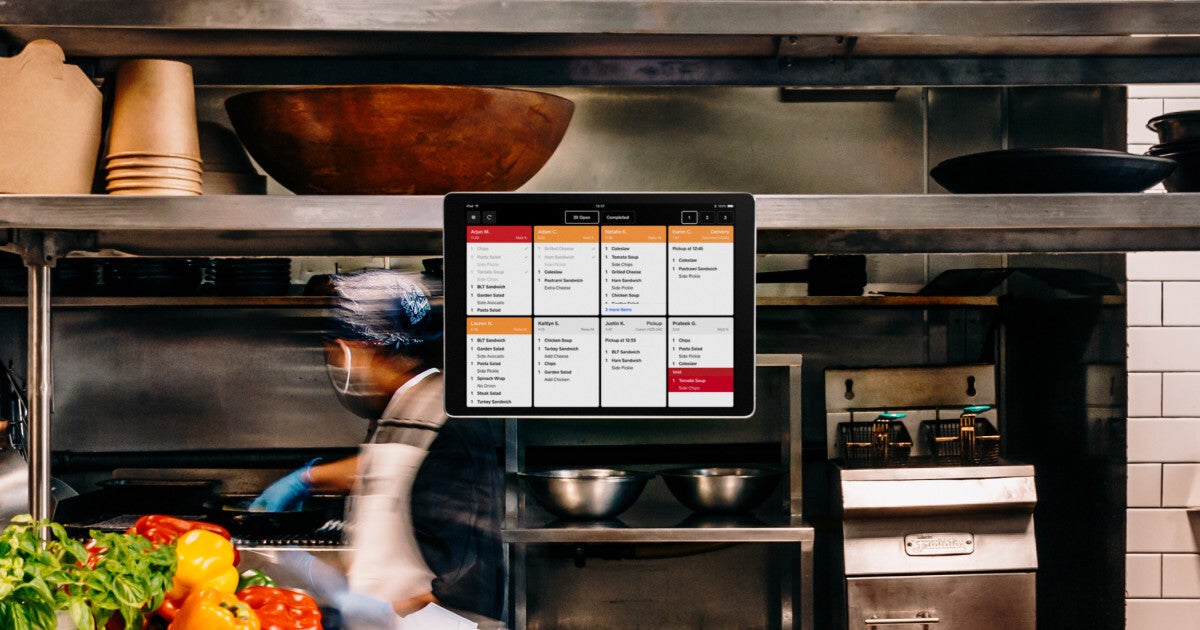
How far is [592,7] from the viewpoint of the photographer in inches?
58.9

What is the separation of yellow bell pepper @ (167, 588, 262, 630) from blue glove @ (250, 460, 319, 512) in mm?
1626

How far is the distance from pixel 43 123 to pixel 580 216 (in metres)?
0.86

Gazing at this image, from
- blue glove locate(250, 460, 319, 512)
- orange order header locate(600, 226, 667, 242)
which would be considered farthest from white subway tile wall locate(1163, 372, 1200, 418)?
blue glove locate(250, 460, 319, 512)

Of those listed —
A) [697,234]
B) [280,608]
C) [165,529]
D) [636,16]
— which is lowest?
[280,608]

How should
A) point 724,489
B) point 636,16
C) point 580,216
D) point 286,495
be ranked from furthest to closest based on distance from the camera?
point 286,495 → point 724,489 → point 580,216 → point 636,16

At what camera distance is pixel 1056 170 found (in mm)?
1551

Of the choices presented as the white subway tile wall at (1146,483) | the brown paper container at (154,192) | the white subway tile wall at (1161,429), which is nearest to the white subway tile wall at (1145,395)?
the white subway tile wall at (1161,429)

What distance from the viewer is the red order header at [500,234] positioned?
1.60m

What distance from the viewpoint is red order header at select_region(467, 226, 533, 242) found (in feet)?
5.25

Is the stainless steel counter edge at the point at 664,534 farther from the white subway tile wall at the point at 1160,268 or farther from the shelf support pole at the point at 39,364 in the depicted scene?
the white subway tile wall at the point at 1160,268

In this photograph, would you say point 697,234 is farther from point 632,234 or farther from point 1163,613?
point 1163,613

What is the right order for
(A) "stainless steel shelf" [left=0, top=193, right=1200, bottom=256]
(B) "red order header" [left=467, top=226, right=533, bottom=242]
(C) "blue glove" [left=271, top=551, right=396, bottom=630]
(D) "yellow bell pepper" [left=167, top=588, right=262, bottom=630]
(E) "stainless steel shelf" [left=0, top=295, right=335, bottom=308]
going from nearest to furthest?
(D) "yellow bell pepper" [left=167, top=588, right=262, bottom=630] → (A) "stainless steel shelf" [left=0, top=193, right=1200, bottom=256] → (B) "red order header" [left=467, top=226, right=533, bottom=242] → (C) "blue glove" [left=271, top=551, right=396, bottom=630] → (E) "stainless steel shelf" [left=0, top=295, right=335, bottom=308]

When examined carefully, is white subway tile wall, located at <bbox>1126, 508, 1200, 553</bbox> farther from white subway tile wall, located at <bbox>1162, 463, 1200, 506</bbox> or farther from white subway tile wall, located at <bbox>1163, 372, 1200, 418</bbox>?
white subway tile wall, located at <bbox>1163, 372, 1200, 418</bbox>

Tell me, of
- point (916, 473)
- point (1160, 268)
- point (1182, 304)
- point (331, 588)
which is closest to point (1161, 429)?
point (1182, 304)
